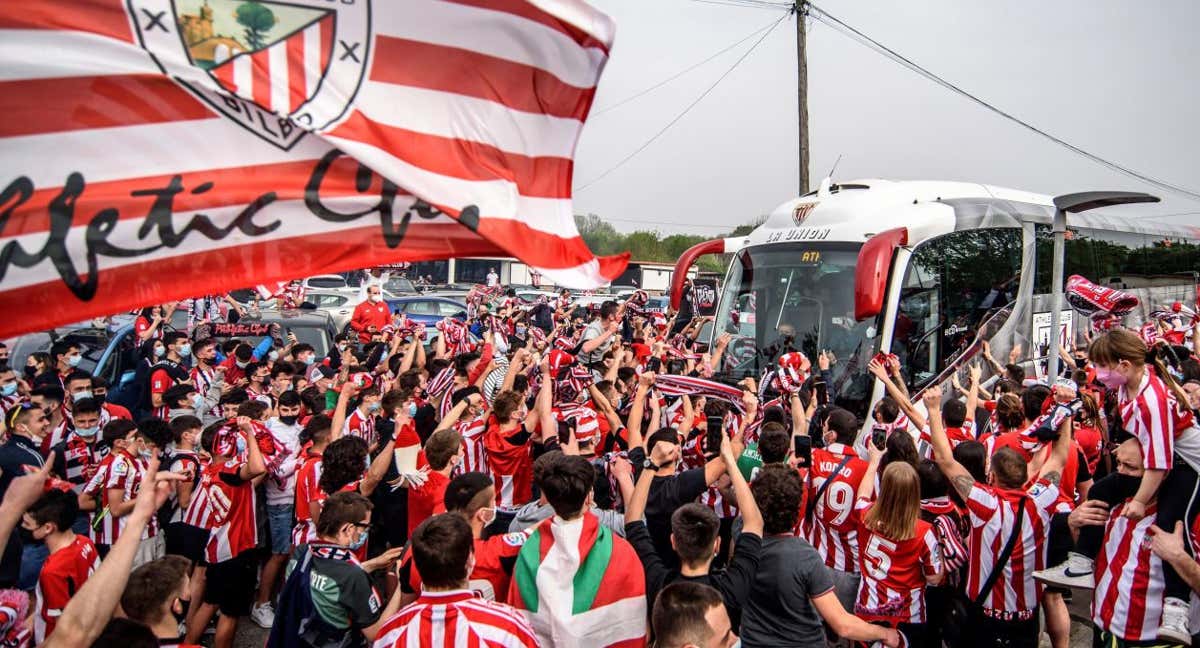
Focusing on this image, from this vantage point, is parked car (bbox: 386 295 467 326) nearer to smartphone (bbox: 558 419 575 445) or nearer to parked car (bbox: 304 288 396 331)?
parked car (bbox: 304 288 396 331)

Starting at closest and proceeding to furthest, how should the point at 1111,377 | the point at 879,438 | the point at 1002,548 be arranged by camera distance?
1. the point at 1111,377
2. the point at 1002,548
3. the point at 879,438

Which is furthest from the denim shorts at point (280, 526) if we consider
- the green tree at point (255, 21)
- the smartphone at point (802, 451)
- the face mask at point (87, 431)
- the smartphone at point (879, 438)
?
the green tree at point (255, 21)

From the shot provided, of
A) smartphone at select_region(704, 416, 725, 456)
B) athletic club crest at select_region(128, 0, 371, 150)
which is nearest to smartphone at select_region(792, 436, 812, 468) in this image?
smartphone at select_region(704, 416, 725, 456)

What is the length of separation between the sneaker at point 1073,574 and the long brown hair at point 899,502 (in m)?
0.68

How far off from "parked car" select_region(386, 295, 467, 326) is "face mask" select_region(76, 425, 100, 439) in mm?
14170

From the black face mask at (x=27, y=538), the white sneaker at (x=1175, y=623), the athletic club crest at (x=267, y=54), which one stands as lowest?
the black face mask at (x=27, y=538)

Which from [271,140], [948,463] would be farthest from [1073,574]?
[271,140]

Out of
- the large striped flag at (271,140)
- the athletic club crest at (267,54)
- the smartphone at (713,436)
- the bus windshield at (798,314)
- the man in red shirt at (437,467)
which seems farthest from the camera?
the bus windshield at (798,314)

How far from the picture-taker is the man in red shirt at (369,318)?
1299 centimetres

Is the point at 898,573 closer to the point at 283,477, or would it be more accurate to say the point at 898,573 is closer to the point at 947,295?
the point at 283,477

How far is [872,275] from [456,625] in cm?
601

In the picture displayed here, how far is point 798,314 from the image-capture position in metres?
10.5

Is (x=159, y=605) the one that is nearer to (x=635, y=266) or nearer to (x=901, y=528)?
(x=901, y=528)

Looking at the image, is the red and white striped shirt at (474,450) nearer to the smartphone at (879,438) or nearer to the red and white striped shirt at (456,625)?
the smartphone at (879,438)
